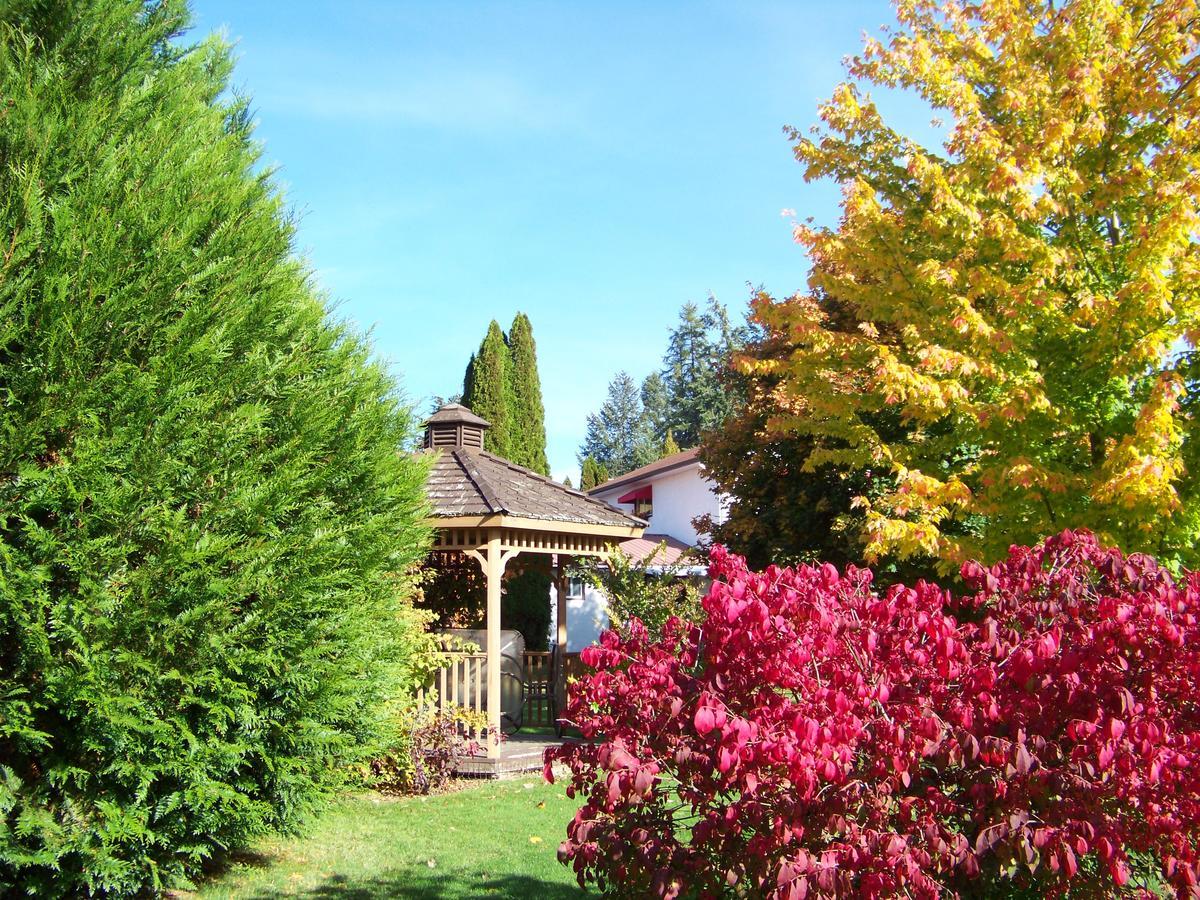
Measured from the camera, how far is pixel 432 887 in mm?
5871

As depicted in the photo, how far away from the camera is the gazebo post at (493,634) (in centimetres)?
1062

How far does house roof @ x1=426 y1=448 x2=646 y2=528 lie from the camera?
11.0m

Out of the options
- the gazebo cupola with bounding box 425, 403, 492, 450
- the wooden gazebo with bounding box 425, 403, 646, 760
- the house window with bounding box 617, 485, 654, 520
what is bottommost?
the wooden gazebo with bounding box 425, 403, 646, 760

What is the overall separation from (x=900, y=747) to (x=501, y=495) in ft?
28.6

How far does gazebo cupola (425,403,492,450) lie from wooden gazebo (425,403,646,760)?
0.02 meters

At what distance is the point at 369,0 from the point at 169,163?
2.11 m

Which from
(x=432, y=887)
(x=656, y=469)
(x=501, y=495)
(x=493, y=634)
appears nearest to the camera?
(x=432, y=887)

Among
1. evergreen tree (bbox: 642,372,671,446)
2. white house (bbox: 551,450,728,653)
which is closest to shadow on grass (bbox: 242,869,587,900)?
white house (bbox: 551,450,728,653)

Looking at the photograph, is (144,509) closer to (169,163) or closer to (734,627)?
(169,163)

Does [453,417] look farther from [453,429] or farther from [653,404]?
[653,404]

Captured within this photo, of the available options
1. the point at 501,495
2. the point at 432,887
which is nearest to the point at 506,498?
the point at 501,495

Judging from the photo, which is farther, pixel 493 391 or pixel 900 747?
pixel 493 391

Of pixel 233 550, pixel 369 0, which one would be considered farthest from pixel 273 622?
pixel 369 0

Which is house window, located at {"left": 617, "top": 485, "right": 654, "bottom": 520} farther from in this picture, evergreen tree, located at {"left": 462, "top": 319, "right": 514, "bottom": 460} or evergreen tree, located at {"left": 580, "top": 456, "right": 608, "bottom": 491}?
evergreen tree, located at {"left": 462, "top": 319, "right": 514, "bottom": 460}
